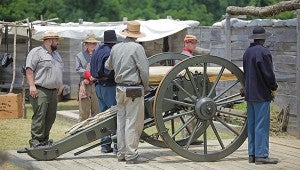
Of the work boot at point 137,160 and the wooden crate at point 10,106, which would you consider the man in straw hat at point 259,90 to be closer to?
the work boot at point 137,160

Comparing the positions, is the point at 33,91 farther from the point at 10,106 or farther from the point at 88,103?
the point at 10,106

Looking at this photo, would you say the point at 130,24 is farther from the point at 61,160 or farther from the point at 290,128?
the point at 290,128

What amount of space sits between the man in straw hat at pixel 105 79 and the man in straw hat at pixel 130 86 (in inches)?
25.2

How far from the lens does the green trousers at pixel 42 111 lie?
975 centimetres

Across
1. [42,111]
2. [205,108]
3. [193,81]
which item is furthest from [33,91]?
[205,108]

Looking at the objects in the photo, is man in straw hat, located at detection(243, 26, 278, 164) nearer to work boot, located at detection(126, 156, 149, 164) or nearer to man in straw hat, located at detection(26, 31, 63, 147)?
work boot, located at detection(126, 156, 149, 164)

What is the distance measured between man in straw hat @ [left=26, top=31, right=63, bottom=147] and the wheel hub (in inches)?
75.6

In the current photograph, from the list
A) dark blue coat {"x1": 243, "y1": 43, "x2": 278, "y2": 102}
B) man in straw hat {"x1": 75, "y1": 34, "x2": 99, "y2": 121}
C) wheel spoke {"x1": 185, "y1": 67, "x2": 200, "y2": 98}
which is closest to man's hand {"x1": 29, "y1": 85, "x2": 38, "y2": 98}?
wheel spoke {"x1": 185, "y1": 67, "x2": 200, "y2": 98}

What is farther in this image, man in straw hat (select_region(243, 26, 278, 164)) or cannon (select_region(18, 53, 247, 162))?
cannon (select_region(18, 53, 247, 162))

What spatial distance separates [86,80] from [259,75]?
4.13m

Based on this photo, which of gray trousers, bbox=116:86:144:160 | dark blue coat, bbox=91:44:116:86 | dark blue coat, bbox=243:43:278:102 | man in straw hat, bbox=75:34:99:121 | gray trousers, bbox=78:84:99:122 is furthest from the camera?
gray trousers, bbox=78:84:99:122

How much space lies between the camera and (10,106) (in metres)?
15.9

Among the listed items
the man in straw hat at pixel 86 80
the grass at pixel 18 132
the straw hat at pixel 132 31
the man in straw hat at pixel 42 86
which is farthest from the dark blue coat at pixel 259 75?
the man in straw hat at pixel 86 80

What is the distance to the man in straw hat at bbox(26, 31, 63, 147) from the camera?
31.9 feet
